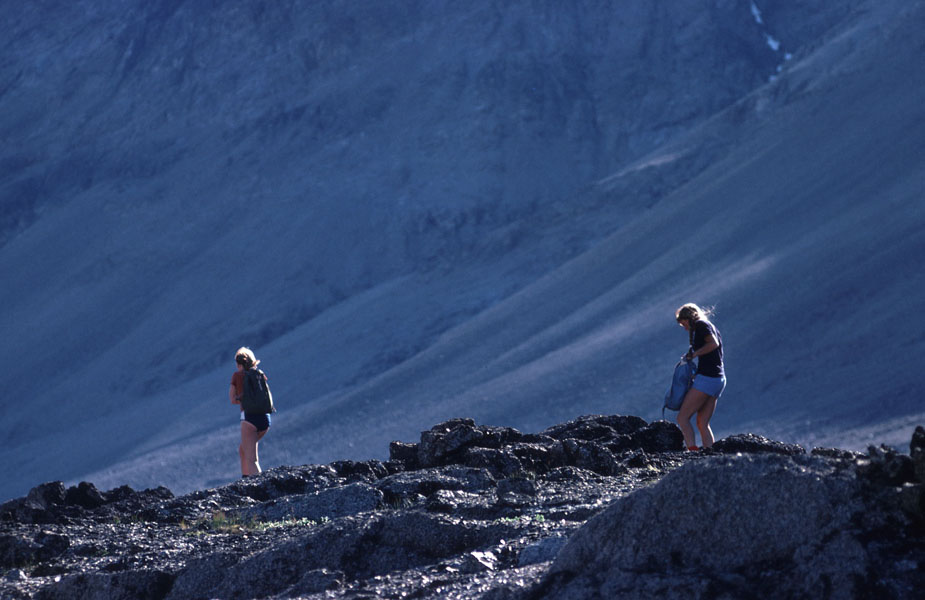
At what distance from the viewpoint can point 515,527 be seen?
634 cm

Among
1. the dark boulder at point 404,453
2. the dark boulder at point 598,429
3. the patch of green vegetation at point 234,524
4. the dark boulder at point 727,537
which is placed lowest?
the dark boulder at point 727,537

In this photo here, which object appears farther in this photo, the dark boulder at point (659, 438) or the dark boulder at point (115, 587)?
the dark boulder at point (659, 438)

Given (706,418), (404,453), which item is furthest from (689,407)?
(404,453)

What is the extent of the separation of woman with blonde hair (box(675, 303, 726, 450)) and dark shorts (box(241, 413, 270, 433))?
368 centimetres

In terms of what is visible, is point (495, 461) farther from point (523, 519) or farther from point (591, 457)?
point (523, 519)

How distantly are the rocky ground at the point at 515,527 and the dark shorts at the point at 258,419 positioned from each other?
1.91 ft

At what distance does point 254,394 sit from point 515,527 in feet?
16.1

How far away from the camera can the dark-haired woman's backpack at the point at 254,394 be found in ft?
35.3

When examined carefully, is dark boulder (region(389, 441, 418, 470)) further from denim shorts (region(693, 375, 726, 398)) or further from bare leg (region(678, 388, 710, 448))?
denim shorts (region(693, 375, 726, 398))

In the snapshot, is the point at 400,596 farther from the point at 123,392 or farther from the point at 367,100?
the point at 367,100

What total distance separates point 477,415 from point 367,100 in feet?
99.9

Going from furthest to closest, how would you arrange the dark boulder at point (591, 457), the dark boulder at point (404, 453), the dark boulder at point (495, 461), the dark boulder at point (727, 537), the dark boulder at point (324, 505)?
the dark boulder at point (404, 453) < the dark boulder at point (495, 461) < the dark boulder at point (591, 457) < the dark boulder at point (324, 505) < the dark boulder at point (727, 537)

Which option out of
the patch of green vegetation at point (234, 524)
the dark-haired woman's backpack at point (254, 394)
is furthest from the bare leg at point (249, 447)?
the patch of green vegetation at point (234, 524)

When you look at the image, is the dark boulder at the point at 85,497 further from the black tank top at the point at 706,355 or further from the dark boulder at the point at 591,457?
the black tank top at the point at 706,355
